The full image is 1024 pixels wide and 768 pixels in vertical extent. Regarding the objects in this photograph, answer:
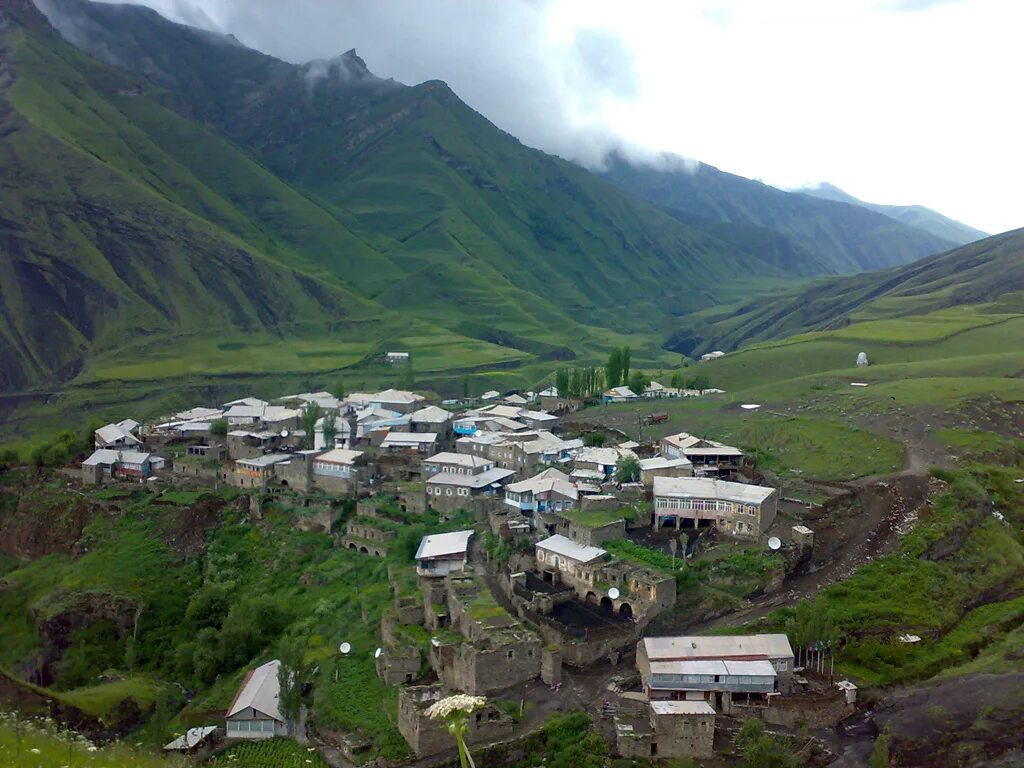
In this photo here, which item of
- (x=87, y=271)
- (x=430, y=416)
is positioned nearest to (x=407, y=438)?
(x=430, y=416)

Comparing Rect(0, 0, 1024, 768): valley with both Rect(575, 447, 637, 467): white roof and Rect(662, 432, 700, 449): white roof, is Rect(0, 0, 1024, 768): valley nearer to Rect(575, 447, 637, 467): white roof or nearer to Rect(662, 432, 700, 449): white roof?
Rect(575, 447, 637, 467): white roof

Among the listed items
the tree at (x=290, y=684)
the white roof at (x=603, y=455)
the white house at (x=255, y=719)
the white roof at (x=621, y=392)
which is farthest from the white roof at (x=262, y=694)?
the white roof at (x=621, y=392)

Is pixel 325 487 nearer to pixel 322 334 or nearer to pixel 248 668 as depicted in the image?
pixel 248 668

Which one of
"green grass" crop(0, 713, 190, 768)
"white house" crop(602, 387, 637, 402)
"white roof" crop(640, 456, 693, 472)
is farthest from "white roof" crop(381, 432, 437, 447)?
"green grass" crop(0, 713, 190, 768)

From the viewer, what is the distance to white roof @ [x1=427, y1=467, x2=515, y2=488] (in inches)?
2437

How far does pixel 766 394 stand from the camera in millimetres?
97125

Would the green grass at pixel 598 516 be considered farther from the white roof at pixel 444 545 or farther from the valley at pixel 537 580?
the white roof at pixel 444 545

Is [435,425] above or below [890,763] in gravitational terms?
above

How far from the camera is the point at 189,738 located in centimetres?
4141

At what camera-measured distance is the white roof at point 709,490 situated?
52344 millimetres

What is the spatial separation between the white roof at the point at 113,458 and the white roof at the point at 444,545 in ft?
110

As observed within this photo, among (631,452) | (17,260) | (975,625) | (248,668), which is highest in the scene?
(17,260)

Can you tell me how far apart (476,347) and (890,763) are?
150m

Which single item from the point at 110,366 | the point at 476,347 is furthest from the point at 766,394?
the point at 110,366
